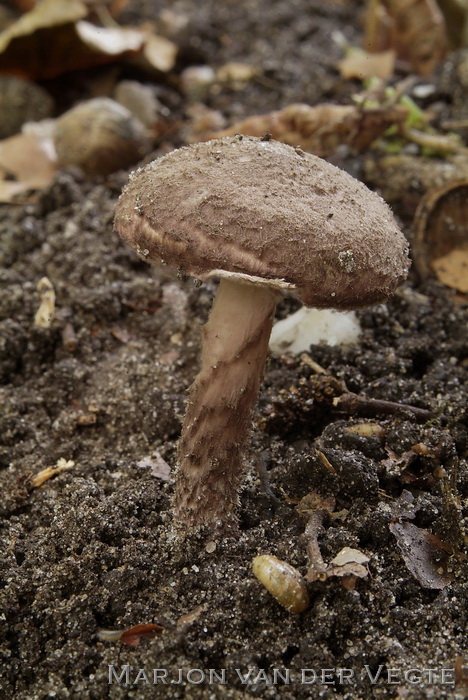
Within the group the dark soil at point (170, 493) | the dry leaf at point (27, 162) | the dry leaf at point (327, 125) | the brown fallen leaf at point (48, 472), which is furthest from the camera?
the dry leaf at point (27, 162)

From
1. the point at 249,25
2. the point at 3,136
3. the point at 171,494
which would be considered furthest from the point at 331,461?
the point at 249,25

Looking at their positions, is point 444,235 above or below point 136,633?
above

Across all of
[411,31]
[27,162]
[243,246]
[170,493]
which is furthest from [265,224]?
[411,31]

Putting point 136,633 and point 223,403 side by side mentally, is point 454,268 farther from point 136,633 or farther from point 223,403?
point 136,633

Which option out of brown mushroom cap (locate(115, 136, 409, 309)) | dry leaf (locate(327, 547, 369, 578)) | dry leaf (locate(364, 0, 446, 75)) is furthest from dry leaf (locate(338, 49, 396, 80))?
dry leaf (locate(327, 547, 369, 578))

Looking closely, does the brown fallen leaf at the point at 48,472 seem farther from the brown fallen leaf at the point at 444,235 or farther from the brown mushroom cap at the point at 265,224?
the brown fallen leaf at the point at 444,235

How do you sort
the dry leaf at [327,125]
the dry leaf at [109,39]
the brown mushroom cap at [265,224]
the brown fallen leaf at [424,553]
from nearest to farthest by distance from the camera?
the brown mushroom cap at [265,224], the brown fallen leaf at [424,553], the dry leaf at [327,125], the dry leaf at [109,39]

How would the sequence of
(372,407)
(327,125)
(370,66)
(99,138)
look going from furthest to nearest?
1. (370,66)
2. (99,138)
3. (327,125)
4. (372,407)

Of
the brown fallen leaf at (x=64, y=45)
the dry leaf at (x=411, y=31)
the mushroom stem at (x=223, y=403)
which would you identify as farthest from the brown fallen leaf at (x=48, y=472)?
the dry leaf at (x=411, y=31)
